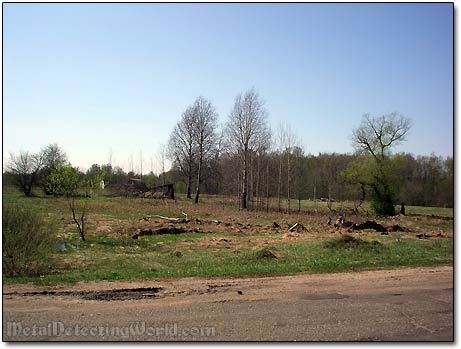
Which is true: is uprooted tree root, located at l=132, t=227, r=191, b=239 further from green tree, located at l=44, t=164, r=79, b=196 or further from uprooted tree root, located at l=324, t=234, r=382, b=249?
uprooted tree root, located at l=324, t=234, r=382, b=249

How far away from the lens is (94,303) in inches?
311

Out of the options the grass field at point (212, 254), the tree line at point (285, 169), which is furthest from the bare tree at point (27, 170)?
the grass field at point (212, 254)

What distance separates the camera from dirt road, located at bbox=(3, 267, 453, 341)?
20.7ft

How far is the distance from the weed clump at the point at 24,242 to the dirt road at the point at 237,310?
1880 millimetres

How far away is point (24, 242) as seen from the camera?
1114 centimetres

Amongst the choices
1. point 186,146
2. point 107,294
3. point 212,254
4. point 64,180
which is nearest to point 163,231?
point 64,180

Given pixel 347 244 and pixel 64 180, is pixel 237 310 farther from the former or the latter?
pixel 64 180

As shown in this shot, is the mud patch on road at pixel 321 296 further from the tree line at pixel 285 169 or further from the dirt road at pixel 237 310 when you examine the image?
the tree line at pixel 285 169

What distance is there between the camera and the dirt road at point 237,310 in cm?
630

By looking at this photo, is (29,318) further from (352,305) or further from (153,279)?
(352,305)

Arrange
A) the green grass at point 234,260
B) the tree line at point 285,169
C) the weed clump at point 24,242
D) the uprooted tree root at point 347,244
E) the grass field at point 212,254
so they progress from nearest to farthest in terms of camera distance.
Answer: the weed clump at point 24,242, the green grass at point 234,260, the grass field at point 212,254, the uprooted tree root at point 347,244, the tree line at point 285,169

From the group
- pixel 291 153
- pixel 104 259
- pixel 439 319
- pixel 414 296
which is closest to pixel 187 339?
pixel 439 319

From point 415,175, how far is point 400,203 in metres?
5.05

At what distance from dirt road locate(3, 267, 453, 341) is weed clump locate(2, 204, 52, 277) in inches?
74.0
